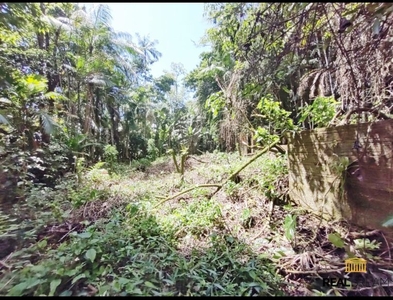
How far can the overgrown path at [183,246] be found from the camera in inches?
55.0

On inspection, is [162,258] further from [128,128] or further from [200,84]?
[128,128]

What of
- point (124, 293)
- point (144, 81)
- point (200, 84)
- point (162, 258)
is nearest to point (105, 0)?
point (124, 293)

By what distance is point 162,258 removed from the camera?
5.67 feet

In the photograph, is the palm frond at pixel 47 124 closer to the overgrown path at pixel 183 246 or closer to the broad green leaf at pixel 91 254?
the overgrown path at pixel 183 246

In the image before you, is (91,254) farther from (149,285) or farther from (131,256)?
(149,285)

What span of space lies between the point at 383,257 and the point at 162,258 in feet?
5.61

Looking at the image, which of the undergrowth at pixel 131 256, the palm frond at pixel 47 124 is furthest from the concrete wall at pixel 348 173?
the palm frond at pixel 47 124

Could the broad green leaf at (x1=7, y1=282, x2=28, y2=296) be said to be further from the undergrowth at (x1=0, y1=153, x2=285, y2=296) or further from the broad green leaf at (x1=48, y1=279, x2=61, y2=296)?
the broad green leaf at (x1=48, y1=279, x2=61, y2=296)

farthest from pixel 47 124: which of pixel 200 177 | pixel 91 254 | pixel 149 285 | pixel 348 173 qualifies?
pixel 348 173

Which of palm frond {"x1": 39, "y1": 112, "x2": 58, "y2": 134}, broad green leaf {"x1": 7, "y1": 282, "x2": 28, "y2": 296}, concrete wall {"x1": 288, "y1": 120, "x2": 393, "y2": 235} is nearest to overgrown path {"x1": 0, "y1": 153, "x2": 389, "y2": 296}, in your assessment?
broad green leaf {"x1": 7, "y1": 282, "x2": 28, "y2": 296}

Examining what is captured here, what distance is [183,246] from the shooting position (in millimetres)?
2029

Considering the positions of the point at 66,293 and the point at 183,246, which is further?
the point at 183,246

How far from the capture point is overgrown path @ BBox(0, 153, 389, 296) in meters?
1.40

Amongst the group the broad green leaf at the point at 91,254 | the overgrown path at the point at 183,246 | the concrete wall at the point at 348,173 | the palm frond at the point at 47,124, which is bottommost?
the overgrown path at the point at 183,246
